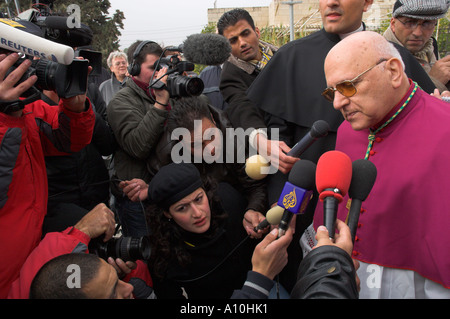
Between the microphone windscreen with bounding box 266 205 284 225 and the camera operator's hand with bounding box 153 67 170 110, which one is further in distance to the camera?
the camera operator's hand with bounding box 153 67 170 110

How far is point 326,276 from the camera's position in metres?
1.33

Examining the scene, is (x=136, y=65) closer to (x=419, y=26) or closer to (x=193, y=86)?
(x=193, y=86)

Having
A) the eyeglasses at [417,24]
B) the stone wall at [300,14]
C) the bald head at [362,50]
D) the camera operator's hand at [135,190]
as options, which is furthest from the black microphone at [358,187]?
the stone wall at [300,14]

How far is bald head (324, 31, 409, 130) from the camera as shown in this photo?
1756 millimetres

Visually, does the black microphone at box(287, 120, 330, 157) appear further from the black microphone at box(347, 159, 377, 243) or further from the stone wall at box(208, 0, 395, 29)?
the stone wall at box(208, 0, 395, 29)

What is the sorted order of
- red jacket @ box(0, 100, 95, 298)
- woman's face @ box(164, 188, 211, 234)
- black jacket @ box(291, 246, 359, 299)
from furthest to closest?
woman's face @ box(164, 188, 211, 234), red jacket @ box(0, 100, 95, 298), black jacket @ box(291, 246, 359, 299)

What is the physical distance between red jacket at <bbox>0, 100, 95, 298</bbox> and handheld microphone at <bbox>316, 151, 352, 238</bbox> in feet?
5.24

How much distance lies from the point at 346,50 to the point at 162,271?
1813mm

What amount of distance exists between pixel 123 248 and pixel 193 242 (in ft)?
1.99

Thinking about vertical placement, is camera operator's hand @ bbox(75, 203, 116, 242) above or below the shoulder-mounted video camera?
below

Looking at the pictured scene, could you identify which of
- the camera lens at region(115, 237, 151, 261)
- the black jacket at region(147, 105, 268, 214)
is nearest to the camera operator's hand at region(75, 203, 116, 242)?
the camera lens at region(115, 237, 151, 261)

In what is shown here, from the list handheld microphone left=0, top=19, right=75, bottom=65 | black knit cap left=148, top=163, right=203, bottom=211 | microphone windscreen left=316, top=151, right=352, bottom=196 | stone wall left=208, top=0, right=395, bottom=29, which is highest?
stone wall left=208, top=0, right=395, bottom=29

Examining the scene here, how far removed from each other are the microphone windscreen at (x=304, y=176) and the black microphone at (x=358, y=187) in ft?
0.58

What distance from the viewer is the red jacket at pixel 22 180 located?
1992 millimetres
